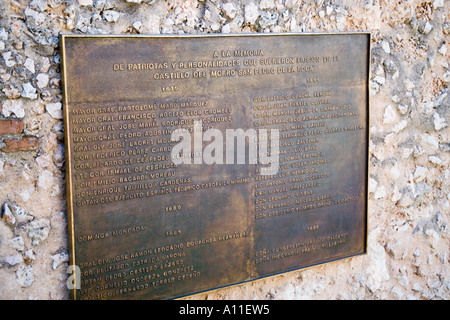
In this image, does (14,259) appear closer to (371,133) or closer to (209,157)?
(209,157)

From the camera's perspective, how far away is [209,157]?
3.06m

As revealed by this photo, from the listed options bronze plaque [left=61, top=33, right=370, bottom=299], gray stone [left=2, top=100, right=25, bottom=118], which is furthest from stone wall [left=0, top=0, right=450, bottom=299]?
bronze plaque [left=61, top=33, right=370, bottom=299]

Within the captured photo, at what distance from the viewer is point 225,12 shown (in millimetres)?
3094

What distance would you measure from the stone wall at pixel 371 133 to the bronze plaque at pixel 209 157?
13 cm

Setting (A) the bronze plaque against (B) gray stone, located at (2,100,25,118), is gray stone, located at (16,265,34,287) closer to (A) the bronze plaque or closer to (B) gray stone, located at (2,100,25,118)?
(A) the bronze plaque

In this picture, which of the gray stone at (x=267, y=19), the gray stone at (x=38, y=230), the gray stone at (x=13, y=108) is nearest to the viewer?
the gray stone at (x=13, y=108)

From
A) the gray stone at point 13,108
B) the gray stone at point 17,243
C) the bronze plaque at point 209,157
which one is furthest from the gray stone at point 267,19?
the gray stone at point 17,243

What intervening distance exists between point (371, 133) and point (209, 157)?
1.45 metres

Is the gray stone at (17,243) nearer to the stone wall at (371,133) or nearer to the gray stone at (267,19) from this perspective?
the stone wall at (371,133)

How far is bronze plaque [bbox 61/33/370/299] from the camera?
2748 mm

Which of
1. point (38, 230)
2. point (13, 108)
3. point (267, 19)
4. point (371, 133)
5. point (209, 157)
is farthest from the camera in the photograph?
point (371, 133)

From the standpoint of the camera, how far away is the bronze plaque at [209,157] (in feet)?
9.02

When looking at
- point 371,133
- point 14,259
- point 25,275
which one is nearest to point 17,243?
point 14,259

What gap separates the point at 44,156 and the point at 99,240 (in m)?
0.60
